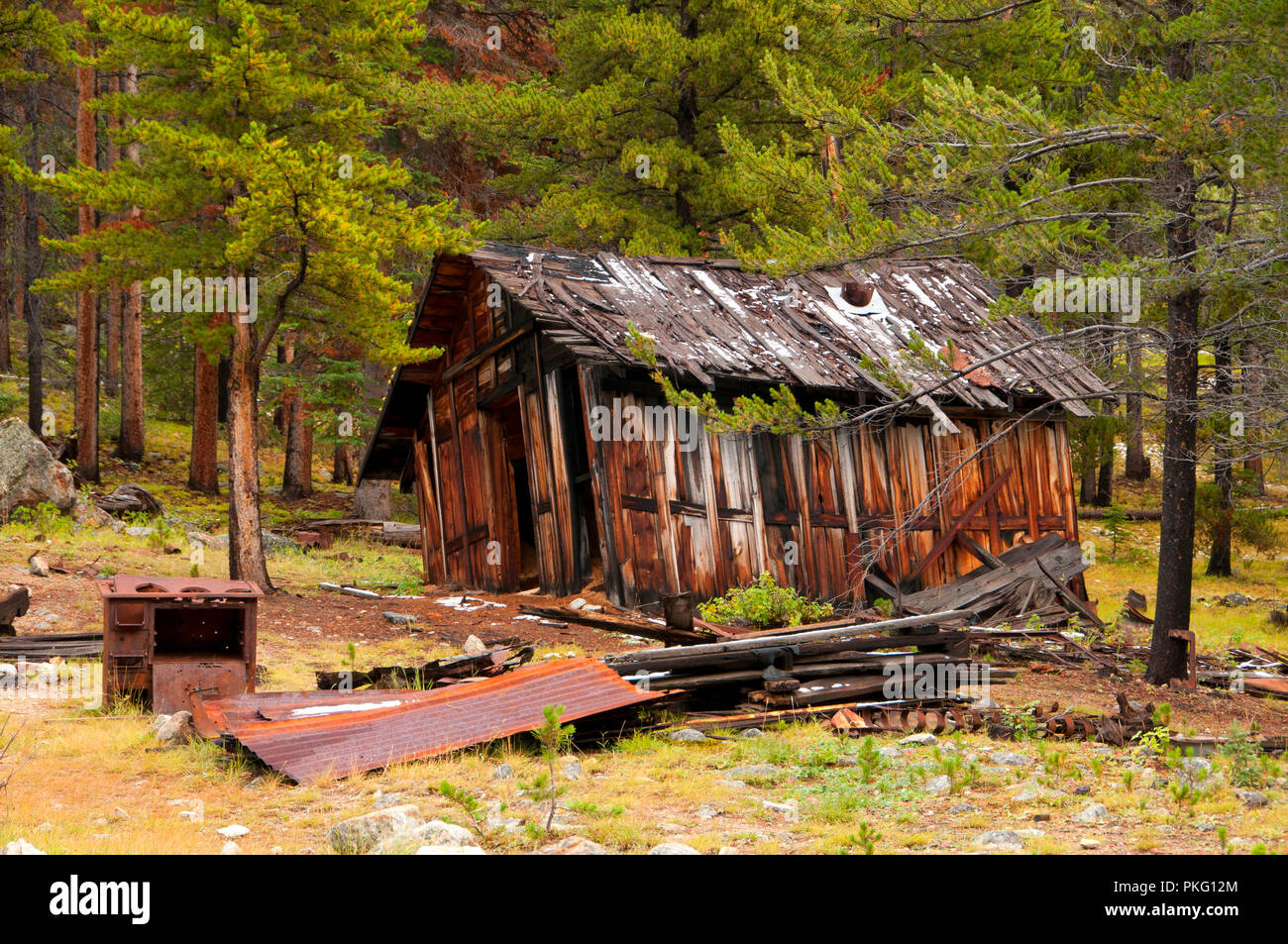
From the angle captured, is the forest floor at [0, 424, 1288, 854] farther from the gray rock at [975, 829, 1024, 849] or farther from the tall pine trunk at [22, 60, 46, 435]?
the tall pine trunk at [22, 60, 46, 435]

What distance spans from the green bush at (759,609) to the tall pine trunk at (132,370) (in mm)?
19147

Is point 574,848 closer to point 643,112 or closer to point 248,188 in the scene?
point 248,188

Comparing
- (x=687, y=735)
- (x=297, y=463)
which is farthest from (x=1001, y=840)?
(x=297, y=463)

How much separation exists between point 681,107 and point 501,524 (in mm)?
10795

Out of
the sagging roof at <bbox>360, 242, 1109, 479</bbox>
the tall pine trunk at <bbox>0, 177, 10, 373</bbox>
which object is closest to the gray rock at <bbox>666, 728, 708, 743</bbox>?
the sagging roof at <bbox>360, 242, 1109, 479</bbox>

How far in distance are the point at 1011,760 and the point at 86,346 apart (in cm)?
2354

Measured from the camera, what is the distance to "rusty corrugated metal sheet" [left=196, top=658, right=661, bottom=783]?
6.88 meters

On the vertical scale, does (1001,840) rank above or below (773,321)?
below

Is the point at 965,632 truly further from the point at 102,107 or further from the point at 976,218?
the point at 102,107

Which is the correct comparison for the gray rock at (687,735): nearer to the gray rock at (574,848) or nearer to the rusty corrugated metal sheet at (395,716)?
the rusty corrugated metal sheet at (395,716)

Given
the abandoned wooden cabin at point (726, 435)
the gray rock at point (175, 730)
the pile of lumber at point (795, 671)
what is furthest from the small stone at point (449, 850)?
the abandoned wooden cabin at point (726, 435)

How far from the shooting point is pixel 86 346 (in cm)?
2480

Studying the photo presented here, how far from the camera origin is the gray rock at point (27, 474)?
19.9 meters
